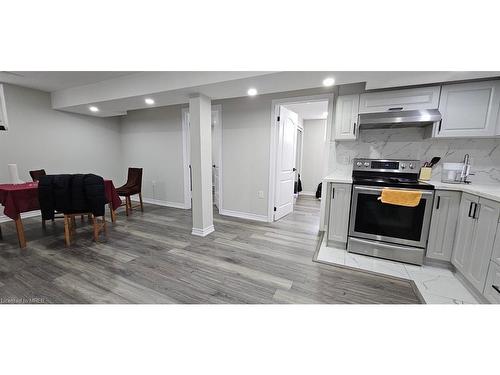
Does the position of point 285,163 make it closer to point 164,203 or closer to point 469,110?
point 469,110

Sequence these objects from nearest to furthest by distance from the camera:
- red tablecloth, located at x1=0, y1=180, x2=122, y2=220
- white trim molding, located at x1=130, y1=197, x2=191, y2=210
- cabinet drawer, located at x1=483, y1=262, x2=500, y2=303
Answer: cabinet drawer, located at x1=483, y1=262, x2=500, y2=303, red tablecloth, located at x1=0, y1=180, x2=122, y2=220, white trim molding, located at x1=130, y1=197, x2=191, y2=210

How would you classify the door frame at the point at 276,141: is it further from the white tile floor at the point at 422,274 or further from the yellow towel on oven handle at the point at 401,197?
the yellow towel on oven handle at the point at 401,197

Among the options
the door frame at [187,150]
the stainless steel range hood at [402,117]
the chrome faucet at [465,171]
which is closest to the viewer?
the stainless steel range hood at [402,117]

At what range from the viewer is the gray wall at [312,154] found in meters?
5.72

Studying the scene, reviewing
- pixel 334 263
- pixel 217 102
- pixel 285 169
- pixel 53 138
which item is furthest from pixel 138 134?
pixel 334 263

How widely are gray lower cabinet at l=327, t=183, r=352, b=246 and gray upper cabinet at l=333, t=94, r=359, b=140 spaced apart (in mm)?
692

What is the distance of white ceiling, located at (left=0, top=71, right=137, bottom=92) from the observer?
9.44 ft

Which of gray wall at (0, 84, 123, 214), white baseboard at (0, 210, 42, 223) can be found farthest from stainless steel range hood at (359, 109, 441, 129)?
white baseboard at (0, 210, 42, 223)

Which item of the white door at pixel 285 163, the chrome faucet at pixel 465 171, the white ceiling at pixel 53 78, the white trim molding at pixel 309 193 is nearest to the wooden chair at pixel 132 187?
the white ceiling at pixel 53 78

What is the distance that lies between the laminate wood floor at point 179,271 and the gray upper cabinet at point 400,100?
185 centimetres

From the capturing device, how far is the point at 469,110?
2.07 meters

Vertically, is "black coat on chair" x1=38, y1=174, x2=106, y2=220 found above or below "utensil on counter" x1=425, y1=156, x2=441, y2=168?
below

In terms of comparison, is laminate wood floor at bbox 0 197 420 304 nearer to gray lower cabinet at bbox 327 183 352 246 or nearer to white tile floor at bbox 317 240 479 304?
white tile floor at bbox 317 240 479 304

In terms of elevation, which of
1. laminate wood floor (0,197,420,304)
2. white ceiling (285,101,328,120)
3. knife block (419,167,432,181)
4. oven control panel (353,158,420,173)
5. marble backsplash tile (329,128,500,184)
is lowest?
laminate wood floor (0,197,420,304)
